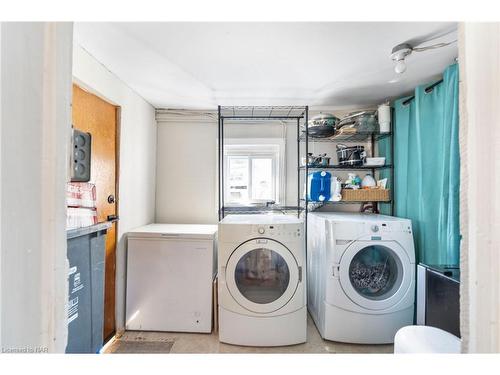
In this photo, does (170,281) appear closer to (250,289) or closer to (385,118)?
(250,289)

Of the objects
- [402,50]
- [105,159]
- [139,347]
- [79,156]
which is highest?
[402,50]

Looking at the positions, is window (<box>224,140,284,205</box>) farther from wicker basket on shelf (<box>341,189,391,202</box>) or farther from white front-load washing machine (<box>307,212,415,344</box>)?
white front-load washing machine (<box>307,212,415,344</box>)

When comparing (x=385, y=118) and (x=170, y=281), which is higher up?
(x=385, y=118)

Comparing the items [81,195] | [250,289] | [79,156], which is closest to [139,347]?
[250,289]

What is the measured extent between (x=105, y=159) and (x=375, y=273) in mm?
2326

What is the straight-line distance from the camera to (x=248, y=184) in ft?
8.55

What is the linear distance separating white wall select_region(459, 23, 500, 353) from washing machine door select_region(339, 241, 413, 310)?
1.43 m

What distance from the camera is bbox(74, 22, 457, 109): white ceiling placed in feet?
4.07

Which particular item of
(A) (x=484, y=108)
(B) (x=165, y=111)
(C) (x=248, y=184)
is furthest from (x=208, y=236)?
(A) (x=484, y=108)

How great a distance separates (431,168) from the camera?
5.69 ft

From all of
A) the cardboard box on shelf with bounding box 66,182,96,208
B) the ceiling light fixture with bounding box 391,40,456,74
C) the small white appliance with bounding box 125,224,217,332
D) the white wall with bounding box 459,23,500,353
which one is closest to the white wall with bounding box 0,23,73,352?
the white wall with bounding box 459,23,500,353
